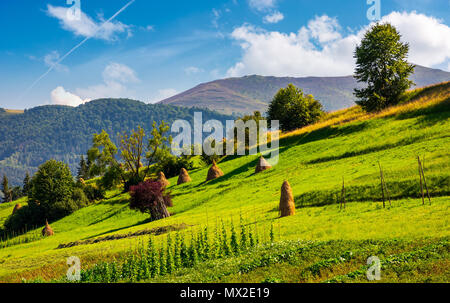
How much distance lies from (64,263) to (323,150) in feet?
126

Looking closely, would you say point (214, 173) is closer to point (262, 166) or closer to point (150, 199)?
point (262, 166)

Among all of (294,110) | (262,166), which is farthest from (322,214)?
(294,110)

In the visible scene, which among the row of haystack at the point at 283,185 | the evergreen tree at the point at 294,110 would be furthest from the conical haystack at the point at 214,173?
the evergreen tree at the point at 294,110

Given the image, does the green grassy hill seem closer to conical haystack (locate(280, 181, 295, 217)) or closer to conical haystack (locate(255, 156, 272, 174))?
conical haystack (locate(280, 181, 295, 217))

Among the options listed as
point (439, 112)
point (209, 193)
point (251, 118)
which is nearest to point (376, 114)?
point (439, 112)

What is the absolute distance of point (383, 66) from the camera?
60750mm

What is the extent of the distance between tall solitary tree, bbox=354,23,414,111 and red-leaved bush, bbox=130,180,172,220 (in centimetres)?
4145

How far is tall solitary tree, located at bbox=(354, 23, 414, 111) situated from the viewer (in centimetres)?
5953

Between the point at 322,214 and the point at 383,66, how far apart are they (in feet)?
146

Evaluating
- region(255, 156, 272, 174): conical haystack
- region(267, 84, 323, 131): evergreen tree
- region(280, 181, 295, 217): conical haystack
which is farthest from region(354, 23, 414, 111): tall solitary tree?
region(280, 181, 295, 217): conical haystack

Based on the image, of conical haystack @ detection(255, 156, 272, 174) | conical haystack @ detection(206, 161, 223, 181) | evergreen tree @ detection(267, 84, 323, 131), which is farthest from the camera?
evergreen tree @ detection(267, 84, 323, 131)

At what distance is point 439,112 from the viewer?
158 feet

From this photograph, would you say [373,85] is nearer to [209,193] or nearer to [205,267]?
[209,193]

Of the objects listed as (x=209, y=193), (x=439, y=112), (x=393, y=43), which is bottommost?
(x=209, y=193)
